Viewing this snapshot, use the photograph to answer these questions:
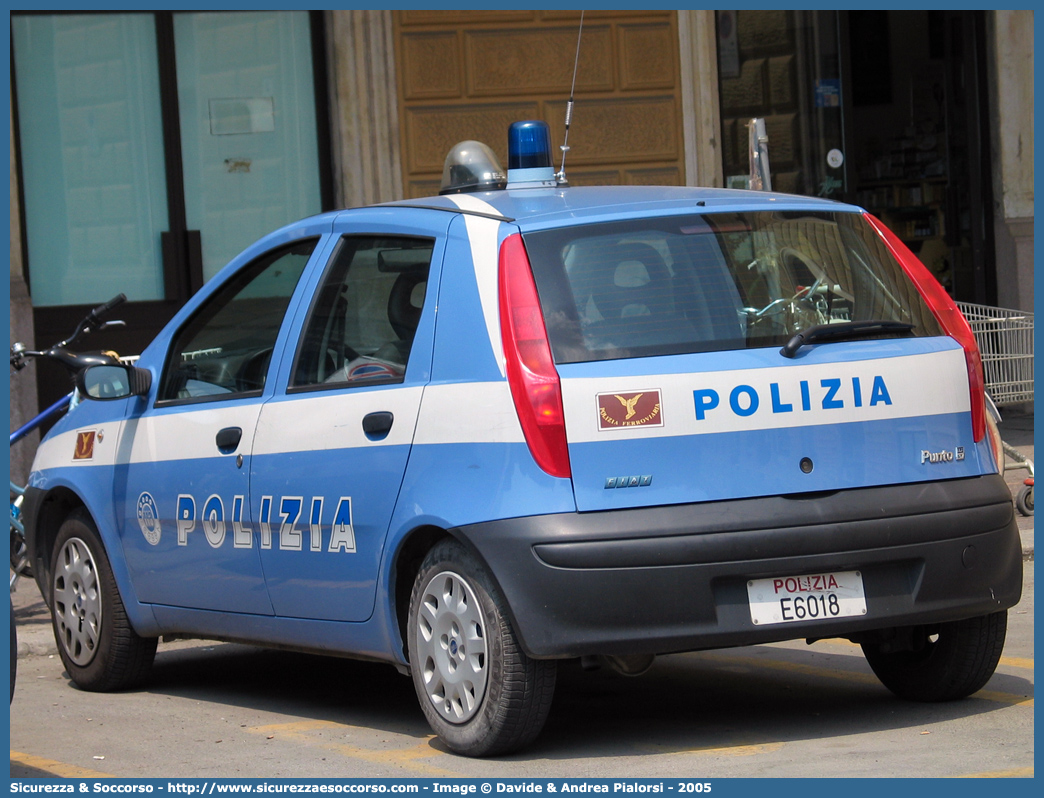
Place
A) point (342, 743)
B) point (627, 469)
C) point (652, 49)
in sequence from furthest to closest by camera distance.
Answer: point (652, 49) < point (342, 743) < point (627, 469)

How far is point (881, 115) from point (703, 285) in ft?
34.5

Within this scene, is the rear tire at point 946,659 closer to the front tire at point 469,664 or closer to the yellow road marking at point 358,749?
the front tire at point 469,664

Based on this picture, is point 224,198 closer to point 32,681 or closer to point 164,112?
point 164,112

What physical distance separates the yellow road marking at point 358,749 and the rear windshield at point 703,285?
4.05ft

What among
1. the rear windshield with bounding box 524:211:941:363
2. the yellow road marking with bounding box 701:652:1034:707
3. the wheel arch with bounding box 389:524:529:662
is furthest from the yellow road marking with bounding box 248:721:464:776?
the yellow road marking with bounding box 701:652:1034:707

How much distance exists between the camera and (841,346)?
4.71 m

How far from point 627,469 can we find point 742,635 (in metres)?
0.55

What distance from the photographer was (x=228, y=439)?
5574 mm

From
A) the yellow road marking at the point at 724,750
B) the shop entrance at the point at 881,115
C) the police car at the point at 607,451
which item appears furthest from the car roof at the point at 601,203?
the shop entrance at the point at 881,115

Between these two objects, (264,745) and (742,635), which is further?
(264,745)

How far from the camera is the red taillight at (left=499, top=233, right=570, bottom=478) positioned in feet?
14.5

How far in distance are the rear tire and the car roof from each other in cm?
134

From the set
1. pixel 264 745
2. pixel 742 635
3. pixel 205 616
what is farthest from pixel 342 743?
pixel 742 635

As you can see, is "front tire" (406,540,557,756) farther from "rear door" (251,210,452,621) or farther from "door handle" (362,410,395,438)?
"door handle" (362,410,395,438)
